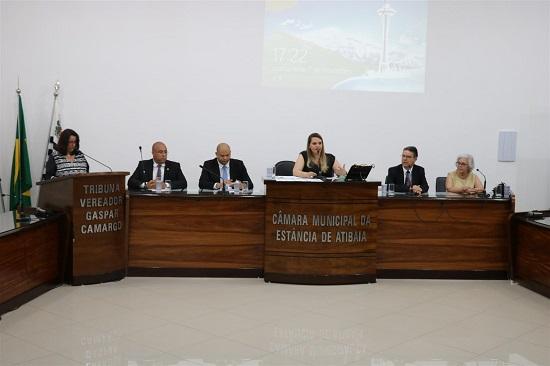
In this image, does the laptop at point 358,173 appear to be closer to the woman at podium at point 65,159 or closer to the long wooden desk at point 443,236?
the long wooden desk at point 443,236

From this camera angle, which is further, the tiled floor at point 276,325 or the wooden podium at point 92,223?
the wooden podium at point 92,223

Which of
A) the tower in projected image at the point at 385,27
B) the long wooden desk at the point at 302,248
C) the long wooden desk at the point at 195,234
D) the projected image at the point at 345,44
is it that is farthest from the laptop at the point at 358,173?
the tower in projected image at the point at 385,27

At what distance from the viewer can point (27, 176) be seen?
7.78m

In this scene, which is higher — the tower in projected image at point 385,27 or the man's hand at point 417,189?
the tower in projected image at point 385,27

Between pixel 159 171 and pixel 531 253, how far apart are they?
3692 millimetres

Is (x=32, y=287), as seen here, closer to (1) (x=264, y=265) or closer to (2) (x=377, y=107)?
(1) (x=264, y=265)

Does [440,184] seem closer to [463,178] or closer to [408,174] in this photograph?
[463,178]

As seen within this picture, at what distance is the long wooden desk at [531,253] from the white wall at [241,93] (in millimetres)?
2623

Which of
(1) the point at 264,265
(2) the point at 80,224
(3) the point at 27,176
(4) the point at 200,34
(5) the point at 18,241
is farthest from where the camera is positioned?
(4) the point at 200,34

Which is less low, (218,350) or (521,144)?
(521,144)

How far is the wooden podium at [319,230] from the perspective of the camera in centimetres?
590

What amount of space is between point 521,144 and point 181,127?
457cm

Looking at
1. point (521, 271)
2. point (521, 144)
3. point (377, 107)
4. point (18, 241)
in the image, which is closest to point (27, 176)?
point (18, 241)

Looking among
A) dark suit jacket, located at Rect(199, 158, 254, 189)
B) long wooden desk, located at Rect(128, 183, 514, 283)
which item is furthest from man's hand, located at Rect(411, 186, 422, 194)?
dark suit jacket, located at Rect(199, 158, 254, 189)
